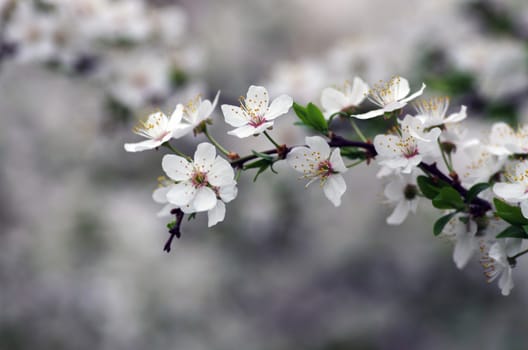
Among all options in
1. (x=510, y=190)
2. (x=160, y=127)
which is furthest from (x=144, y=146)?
(x=510, y=190)

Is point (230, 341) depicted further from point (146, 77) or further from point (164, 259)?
point (146, 77)

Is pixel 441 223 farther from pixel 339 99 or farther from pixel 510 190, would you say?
pixel 339 99

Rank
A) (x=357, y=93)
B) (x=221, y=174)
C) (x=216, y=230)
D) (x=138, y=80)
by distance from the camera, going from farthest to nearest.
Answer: (x=216, y=230), (x=138, y=80), (x=357, y=93), (x=221, y=174)

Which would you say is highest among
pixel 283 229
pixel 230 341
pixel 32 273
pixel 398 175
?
pixel 398 175

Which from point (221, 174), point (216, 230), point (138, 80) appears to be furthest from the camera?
point (216, 230)

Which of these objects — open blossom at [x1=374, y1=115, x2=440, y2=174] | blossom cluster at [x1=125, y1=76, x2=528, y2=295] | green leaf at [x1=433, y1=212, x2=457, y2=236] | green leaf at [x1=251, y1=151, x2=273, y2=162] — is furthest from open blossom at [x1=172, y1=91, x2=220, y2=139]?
green leaf at [x1=433, y1=212, x2=457, y2=236]

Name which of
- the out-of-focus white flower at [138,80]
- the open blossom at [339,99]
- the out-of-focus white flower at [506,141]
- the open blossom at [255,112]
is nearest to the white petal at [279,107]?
the open blossom at [255,112]

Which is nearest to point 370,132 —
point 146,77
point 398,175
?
point 146,77
